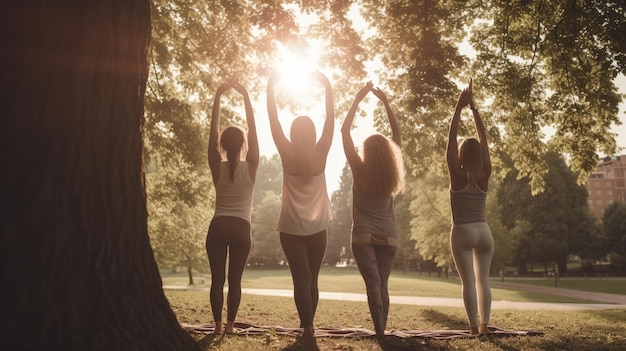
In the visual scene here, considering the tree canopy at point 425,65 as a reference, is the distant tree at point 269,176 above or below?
above

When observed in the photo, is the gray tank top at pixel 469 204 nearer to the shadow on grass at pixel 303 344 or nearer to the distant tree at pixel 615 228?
the shadow on grass at pixel 303 344

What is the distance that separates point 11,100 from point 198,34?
32.8ft

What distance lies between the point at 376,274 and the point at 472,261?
133cm

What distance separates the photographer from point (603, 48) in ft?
33.2

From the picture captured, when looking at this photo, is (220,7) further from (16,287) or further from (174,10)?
(16,287)

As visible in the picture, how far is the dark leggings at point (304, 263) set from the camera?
16.1ft

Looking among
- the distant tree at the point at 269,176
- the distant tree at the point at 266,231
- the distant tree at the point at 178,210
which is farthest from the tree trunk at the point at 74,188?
the distant tree at the point at 269,176

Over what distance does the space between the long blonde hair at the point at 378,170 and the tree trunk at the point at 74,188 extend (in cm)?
255

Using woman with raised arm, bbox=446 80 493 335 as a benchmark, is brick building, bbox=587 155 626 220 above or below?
above

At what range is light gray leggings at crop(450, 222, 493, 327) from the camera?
5617 millimetres

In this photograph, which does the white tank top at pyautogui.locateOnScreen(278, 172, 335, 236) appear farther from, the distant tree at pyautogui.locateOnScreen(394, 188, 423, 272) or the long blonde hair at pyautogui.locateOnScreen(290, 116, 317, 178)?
the distant tree at pyautogui.locateOnScreen(394, 188, 423, 272)

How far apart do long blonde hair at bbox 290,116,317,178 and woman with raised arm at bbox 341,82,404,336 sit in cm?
40

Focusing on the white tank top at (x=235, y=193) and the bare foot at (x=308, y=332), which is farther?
→ the white tank top at (x=235, y=193)

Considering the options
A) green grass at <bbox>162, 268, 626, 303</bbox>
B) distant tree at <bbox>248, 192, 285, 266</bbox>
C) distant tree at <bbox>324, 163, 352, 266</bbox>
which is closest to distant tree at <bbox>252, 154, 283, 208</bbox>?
distant tree at <bbox>324, 163, 352, 266</bbox>
